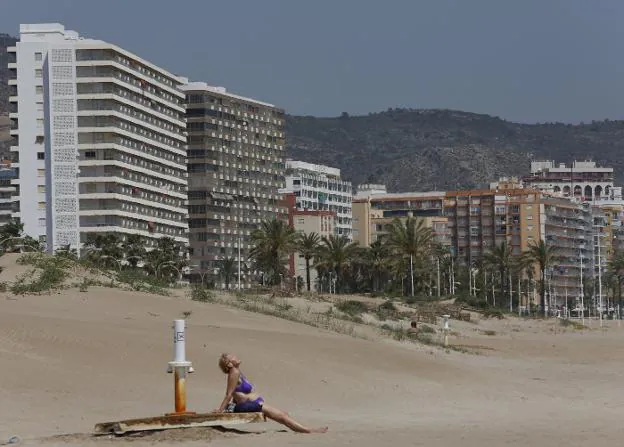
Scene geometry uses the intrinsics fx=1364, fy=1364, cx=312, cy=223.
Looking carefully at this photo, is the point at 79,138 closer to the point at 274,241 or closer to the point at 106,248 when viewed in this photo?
the point at 106,248

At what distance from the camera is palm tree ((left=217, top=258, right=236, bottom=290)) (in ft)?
477

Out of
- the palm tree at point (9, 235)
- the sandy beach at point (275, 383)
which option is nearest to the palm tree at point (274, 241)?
the palm tree at point (9, 235)

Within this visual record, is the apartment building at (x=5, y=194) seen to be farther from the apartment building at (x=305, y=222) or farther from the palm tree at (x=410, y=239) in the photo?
the palm tree at (x=410, y=239)

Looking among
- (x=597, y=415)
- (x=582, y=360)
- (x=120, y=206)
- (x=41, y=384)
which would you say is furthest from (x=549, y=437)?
(x=120, y=206)

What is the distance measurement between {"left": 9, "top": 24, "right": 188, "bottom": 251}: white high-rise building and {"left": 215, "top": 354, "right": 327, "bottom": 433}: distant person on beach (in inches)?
4185

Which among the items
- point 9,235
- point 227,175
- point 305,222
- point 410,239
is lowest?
point 410,239

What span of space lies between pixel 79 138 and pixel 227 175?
3568cm

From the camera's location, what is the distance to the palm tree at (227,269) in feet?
477

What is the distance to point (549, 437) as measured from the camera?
62.5ft

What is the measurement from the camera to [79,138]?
127250 millimetres

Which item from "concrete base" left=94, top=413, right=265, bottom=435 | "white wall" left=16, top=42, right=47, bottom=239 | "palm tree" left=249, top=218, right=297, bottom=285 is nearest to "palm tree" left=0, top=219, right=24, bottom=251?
"white wall" left=16, top=42, right=47, bottom=239

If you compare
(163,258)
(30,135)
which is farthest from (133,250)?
(30,135)

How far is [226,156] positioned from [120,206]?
3779 centimetres

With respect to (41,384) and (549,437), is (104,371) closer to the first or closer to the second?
(41,384)
